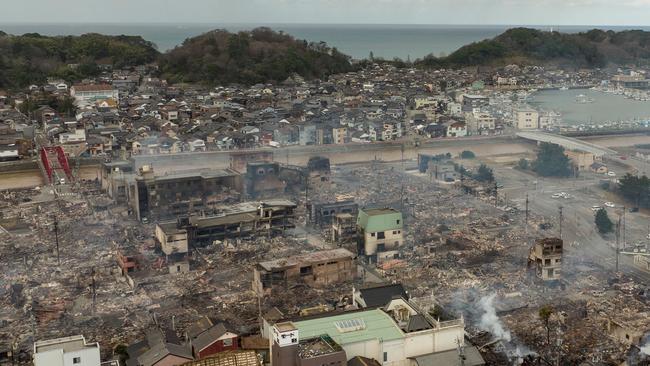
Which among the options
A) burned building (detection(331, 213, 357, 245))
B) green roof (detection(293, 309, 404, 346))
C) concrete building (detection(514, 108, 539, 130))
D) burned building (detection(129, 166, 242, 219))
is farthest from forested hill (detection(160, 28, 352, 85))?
green roof (detection(293, 309, 404, 346))

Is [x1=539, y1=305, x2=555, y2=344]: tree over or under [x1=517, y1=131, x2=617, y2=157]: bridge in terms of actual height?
under

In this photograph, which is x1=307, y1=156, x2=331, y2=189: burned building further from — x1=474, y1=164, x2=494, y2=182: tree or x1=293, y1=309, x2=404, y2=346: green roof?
x1=293, y1=309, x2=404, y2=346: green roof

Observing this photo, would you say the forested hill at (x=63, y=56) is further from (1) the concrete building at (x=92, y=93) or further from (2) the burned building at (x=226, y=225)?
(2) the burned building at (x=226, y=225)

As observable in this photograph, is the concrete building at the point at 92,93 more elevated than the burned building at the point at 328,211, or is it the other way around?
the concrete building at the point at 92,93

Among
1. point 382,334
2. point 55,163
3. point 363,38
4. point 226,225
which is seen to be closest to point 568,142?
point 226,225

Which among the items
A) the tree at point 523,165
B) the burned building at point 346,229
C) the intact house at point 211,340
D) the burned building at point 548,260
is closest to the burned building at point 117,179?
the burned building at point 346,229

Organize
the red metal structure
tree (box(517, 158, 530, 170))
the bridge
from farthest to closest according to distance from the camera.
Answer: the bridge → tree (box(517, 158, 530, 170)) → the red metal structure

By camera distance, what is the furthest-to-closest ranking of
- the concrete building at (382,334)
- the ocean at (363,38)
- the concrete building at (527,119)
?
the ocean at (363,38)
the concrete building at (527,119)
the concrete building at (382,334)
